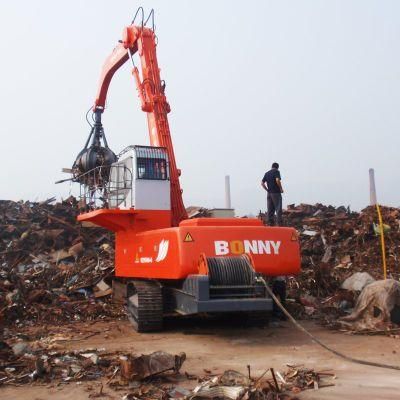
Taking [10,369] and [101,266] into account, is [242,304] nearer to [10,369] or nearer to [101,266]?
[10,369]

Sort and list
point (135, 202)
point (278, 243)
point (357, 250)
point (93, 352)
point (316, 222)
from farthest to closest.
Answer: point (316, 222) < point (357, 250) < point (135, 202) < point (278, 243) < point (93, 352)

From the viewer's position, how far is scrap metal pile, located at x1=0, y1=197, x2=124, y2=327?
1122cm

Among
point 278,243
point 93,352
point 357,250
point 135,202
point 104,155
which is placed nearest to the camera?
point 93,352

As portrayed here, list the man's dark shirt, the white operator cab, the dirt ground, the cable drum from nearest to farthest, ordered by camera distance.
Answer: the dirt ground → the cable drum → the white operator cab → the man's dark shirt

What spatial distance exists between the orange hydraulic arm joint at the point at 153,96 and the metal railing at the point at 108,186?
1019mm

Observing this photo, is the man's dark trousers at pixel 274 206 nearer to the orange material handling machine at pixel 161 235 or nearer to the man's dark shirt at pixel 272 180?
the man's dark shirt at pixel 272 180

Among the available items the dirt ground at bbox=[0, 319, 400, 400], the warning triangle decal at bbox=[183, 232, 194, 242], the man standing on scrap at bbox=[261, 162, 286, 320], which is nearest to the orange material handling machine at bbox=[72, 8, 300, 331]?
the warning triangle decal at bbox=[183, 232, 194, 242]

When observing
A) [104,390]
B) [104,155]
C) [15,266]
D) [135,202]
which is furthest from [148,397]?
[15,266]

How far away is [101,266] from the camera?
14023mm

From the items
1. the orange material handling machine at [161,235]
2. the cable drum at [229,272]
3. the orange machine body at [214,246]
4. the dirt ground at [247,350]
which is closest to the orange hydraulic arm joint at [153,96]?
the orange material handling machine at [161,235]

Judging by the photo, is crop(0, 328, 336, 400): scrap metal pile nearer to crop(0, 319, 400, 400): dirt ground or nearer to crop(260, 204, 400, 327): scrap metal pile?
crop(0, 319, 400, 400): dirt ground

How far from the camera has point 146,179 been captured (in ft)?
33.3

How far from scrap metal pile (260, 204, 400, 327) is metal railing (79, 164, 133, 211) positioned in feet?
Result: 13.3

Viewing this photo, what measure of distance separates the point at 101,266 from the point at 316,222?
763 centimetres
